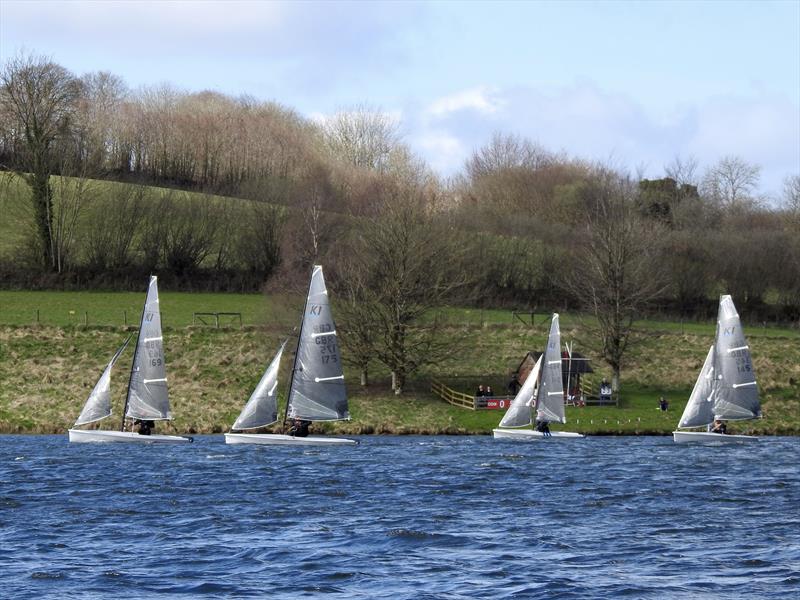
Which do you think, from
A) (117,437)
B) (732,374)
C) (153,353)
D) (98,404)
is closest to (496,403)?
(732,374)

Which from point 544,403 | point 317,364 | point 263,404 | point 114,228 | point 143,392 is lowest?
point 544,403

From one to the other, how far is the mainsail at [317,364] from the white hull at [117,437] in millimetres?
6346

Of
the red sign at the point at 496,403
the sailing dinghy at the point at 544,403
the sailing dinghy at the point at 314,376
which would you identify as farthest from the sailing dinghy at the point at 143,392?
the red sign at the point at 496,403

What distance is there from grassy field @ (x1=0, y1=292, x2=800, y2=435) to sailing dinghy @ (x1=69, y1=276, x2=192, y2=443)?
9081 mm

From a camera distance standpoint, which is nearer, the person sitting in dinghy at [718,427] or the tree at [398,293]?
the person sitting in dinghy at [718,427]

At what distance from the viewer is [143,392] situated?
5762 cm

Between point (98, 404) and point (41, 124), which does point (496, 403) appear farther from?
point (41, 124)

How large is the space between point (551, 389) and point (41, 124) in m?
55.5

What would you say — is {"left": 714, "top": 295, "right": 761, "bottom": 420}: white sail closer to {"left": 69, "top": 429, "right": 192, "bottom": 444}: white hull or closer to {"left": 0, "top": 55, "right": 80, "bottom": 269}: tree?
{"left": 69, "top": 429, "right": 192, "bottom": 444}: white hull

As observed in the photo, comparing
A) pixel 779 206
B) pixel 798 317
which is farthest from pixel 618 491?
pixel 779 206

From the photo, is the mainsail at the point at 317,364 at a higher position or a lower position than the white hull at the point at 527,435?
higher

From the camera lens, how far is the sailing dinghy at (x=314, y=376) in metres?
55.3

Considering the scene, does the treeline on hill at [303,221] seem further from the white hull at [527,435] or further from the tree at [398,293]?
the white hull at [527,435]

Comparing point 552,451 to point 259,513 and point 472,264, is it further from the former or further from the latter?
point 472,264
